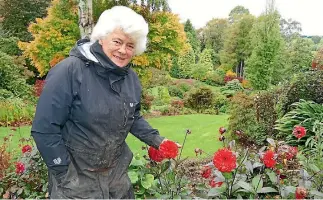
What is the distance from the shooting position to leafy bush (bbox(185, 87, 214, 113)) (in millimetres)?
17203

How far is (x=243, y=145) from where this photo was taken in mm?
7996

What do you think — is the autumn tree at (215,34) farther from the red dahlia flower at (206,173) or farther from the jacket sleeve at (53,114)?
the jacket sleeve at (53,114)

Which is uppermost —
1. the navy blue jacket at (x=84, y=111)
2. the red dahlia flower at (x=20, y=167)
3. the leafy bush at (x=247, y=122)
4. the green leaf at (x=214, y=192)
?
the navy blue jacket at (x=84, y=111)

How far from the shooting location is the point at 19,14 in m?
20.5

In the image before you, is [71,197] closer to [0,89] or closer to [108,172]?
[108,172]

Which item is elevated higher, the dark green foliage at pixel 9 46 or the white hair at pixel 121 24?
the dark green foliage at pixel 9 46

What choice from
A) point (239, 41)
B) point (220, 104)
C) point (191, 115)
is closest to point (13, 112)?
point (191, 115)

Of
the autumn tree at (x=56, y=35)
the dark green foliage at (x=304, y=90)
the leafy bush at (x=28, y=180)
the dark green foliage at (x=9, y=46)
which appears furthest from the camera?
the dark green foliage at (x=9, y=46)

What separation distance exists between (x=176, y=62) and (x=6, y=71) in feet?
76.0

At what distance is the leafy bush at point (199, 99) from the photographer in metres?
17.2

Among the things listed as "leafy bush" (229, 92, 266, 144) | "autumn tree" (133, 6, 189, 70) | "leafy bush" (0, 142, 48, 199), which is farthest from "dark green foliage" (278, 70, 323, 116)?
"autumn tree" (133, 6, 189, 70)

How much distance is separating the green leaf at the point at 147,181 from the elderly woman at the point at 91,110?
0.88 metres

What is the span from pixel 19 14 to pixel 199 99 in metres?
11.0

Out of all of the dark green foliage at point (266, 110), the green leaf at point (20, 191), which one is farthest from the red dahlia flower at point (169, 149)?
the dark green foliage at point (266, 110)
